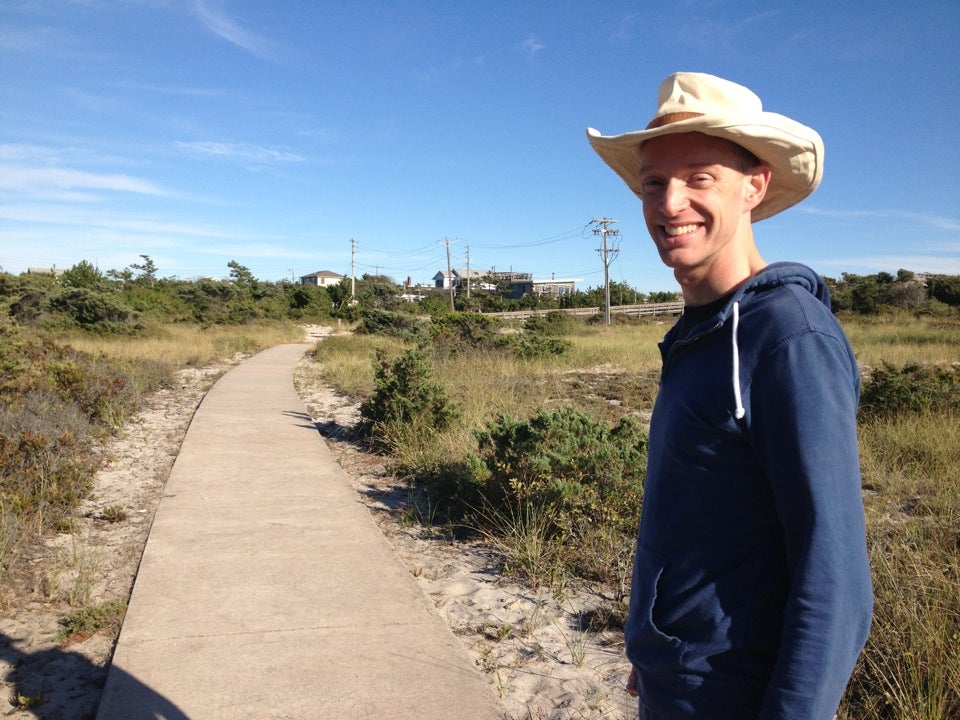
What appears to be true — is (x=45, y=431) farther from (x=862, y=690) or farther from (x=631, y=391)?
Answer: (x=631, y=391)

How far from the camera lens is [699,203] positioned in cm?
139

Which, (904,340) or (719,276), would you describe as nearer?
(719,276)

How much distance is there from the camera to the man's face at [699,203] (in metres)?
1.40

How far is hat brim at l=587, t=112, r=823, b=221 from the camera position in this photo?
4.45 feet

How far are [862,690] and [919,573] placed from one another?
671 mm

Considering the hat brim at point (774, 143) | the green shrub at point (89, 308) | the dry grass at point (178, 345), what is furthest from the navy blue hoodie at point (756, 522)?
the green shrub at point (89, 308)

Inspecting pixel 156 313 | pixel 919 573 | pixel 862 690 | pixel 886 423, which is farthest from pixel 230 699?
pixel 156 313

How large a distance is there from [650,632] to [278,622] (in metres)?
2.78

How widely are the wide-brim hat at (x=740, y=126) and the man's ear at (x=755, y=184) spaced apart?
18 millimetres

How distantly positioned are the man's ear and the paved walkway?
231 centimetres

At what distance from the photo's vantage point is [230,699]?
2.97 m

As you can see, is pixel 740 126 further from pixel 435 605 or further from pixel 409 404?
pixel 409 404

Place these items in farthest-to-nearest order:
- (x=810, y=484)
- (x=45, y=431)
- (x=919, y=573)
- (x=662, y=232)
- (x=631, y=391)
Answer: (x=631, y=391) < (x=45, y=431) < (x=919, y=573) < (x=662, y=232) < (x=810, y=484)

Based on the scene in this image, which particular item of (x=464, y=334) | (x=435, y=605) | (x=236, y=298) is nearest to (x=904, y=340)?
(x=464, y=334)
